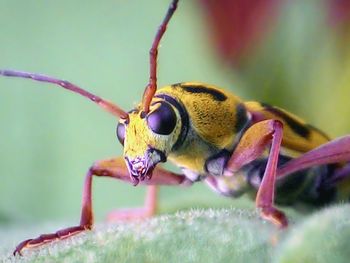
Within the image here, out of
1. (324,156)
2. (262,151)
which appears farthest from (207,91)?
Result: (324,156)

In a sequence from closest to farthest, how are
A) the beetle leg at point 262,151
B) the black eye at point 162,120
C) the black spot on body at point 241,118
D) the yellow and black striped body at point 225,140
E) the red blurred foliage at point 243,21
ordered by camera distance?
the beetle leg at point 262,151 → the black eye at point 162,120 → the yellow and black striped body at point 225,140 → the black spot on body at point 241,118 → the red blurred foliage at point 243,21

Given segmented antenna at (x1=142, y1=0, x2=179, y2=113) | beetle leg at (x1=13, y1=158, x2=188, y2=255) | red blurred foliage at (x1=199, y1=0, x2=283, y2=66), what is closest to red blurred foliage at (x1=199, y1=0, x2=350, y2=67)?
red blurred foliage at (x1=199, y1=0, x2=283, y2=66)

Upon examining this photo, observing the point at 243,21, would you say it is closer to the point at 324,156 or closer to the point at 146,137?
the point at 324,156

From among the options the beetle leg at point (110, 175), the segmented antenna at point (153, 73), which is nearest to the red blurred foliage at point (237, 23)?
the beetle leg at point (110, 175)

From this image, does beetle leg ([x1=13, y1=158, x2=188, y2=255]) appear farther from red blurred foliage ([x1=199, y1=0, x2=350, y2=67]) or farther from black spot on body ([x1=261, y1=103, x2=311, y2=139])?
red blurred foliage ([x1=199, y1=0, x2=350, y2=67])

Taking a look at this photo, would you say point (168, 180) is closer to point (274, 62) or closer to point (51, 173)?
point (274, 62)

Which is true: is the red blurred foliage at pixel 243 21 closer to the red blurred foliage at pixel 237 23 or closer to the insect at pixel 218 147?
the red blurred foliage at pixel 237 23

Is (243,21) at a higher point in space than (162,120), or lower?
higher
